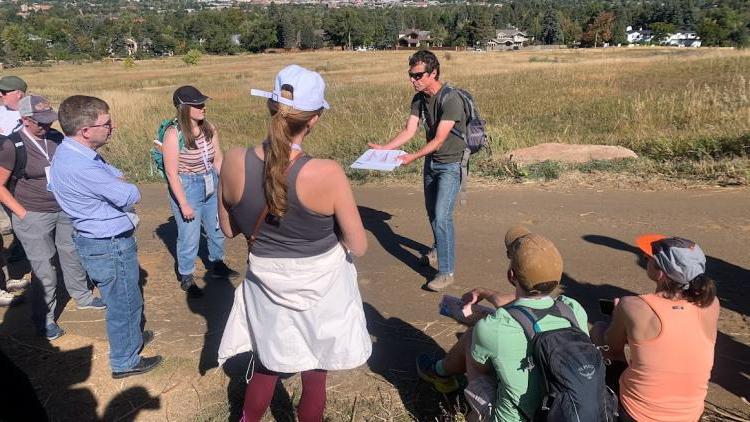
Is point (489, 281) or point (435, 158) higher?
→ point (435, 158)

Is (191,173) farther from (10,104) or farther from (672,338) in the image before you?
(672,338)

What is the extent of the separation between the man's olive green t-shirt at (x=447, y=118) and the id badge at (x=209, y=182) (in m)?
1.82

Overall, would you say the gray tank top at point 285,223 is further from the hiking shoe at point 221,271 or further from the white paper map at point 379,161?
the hiking shoe at point 221,271

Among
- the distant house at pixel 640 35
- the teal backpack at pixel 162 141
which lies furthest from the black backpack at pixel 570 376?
the distant house at pixel 640 35

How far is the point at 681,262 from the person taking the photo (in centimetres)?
240

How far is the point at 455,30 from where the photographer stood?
109m

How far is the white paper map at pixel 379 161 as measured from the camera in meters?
4.46

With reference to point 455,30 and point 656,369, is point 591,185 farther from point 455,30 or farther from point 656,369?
point 455,30

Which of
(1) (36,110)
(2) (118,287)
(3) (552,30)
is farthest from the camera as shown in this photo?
(3) (552,30)

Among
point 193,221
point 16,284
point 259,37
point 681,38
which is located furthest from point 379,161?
point 681,38

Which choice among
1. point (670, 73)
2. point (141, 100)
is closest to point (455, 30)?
point (670, 73)

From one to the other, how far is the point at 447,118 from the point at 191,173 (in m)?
2.09

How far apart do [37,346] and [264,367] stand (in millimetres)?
2533

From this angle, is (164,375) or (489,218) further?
(489,218)
